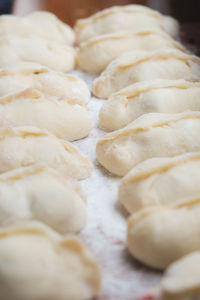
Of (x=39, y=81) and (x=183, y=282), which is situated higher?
(x=183, y=282)

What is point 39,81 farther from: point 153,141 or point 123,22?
point 123,22

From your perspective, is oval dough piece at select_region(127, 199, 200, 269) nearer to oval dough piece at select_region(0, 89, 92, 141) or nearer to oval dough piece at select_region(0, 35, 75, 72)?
oval dough piece at select_region(0, 89, 92, 141)

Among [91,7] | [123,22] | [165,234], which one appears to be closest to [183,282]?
[165,234]

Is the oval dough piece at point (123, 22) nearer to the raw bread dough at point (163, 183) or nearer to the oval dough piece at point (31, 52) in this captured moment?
the oval dough piece at point (31, 52)

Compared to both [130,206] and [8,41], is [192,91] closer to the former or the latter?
[130,206]

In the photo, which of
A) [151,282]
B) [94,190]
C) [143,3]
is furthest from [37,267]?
[143,3]

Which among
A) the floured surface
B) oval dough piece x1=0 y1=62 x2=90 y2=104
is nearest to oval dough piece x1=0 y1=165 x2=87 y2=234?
the floured surface

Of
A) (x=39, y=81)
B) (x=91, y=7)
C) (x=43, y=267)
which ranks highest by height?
(x=43, y=267)
